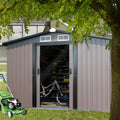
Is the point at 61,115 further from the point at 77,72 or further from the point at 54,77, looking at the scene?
the point at 54,77

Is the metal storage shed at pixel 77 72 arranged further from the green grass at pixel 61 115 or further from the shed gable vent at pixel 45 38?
the green grass at pixel 61 115

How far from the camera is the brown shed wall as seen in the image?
25.9 ft

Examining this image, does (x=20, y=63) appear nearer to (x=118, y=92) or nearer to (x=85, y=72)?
(x=85, y=72)

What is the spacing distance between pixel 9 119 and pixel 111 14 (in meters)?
4.37

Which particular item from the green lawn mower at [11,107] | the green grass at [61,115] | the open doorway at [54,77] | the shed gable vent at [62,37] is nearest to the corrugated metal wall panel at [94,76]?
the green grass at [61,115]

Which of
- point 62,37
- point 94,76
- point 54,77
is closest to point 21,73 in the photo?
point 54,77

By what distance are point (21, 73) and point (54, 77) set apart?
1873 mm

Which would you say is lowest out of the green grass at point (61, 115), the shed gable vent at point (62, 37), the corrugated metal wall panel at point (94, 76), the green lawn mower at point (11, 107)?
the green grass at point (61, 115)

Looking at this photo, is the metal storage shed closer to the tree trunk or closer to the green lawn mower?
the green lawn mower

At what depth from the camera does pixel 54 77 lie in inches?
370

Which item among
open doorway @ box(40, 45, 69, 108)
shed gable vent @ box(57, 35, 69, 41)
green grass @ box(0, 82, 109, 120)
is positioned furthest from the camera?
open doorway @ box(40, 45, 69, 108)

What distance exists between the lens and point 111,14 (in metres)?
4.73

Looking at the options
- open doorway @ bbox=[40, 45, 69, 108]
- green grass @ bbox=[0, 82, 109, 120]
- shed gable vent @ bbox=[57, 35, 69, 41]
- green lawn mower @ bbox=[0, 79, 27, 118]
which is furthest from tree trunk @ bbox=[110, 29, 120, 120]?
open doorway @ bbox=[40, 45, 69, 108]

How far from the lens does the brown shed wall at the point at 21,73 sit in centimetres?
790
